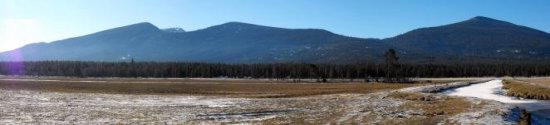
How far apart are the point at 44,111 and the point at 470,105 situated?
104ft

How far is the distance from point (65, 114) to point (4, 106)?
9933 millimetres

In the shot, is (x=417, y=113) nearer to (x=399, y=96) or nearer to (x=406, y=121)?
(x=406, y=121)

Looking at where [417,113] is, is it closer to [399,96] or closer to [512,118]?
[512,118]

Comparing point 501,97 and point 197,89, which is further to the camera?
point 197,89

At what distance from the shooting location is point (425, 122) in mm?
35594

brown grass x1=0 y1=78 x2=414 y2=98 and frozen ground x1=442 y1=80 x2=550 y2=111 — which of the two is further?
brown grass x1=0 y1=78 x2=414 y2=98

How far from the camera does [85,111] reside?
4769cm

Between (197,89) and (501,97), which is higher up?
(197,89)

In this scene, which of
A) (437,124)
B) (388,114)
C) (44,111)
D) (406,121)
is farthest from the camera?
(44,111)

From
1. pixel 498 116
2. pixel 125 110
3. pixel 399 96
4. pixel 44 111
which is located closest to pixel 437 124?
pixel 498 116

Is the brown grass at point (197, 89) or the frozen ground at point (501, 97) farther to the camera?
the brown grass at point (197, 89)

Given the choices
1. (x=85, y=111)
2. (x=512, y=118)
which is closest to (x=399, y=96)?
(x=512, y=118)

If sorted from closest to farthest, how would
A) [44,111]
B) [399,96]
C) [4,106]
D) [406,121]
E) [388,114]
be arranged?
[406,121] < [388,114] < [44,111] < [4,106] < [399,96]

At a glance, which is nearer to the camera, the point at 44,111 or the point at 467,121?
the point at 467,121
